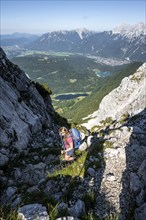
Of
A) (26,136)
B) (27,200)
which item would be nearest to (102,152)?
(27,200)

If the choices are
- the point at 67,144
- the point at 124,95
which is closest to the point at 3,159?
the point at 67,144

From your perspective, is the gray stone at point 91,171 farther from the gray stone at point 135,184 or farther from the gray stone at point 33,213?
the gray stone at point 33,213

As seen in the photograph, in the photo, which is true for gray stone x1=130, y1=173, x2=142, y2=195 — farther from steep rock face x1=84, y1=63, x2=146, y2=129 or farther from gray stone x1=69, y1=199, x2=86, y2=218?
steep rock face x1=84, y1=63, x2=146, y2=129

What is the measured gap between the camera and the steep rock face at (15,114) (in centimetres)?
1863

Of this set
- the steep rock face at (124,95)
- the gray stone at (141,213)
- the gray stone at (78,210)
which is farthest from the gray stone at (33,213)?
the steep rock face at (124,95)

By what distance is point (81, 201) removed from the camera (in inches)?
346

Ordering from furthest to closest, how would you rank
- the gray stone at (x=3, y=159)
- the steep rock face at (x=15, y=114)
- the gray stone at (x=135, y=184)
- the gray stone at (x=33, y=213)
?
the steep rock face at (x=15, y=114) → the gray stone at (x=3, y=159) → the gray stone at (x=135, y=184) → the gray stone at (x=33, y=213)

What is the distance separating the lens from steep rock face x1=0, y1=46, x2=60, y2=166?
61.1 feet

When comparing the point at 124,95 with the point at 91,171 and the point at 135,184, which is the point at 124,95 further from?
the point at 135,184

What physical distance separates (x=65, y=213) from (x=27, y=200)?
2.24 metres

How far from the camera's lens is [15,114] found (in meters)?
22.5

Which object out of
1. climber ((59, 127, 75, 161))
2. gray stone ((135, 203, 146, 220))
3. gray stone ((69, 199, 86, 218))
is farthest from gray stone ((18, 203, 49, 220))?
climber ((59, 127, 75, 161))

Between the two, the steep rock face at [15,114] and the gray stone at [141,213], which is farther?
the steep rock face at [15,114]

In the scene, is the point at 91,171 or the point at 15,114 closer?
the point at 91,171
